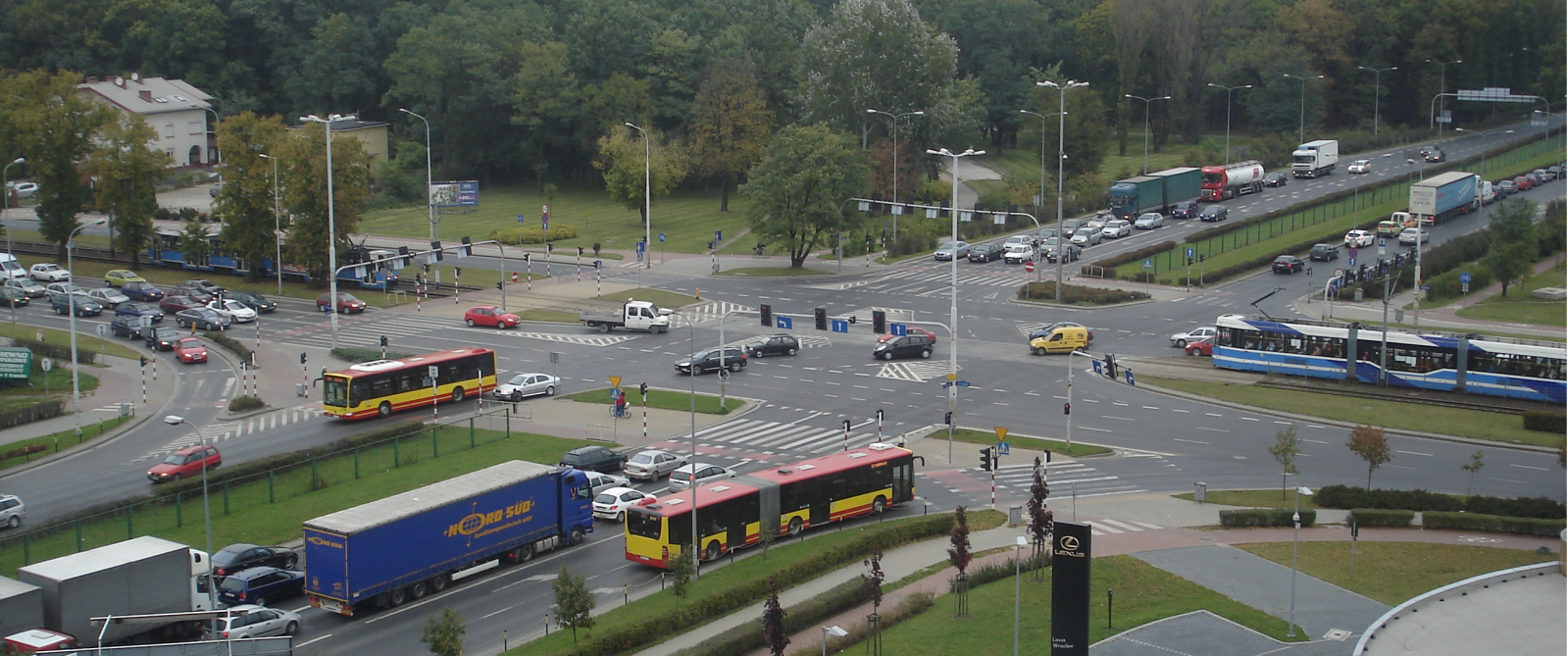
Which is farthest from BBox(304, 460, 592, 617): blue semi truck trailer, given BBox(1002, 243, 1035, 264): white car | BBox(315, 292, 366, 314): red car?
BBox(1002, 243, 1035, 264): white car

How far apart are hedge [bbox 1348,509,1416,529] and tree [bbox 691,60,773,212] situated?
80.1 m

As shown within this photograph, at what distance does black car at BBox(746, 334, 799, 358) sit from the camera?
70.9 meters

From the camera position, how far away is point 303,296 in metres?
88.2

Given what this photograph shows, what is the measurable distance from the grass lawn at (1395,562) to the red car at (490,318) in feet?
153

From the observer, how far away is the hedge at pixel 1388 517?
44.8 meters

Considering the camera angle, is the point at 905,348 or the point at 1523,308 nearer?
the point at 905,348

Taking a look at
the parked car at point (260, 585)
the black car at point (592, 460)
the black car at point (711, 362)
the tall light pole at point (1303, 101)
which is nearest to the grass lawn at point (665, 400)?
the black car at point (711, 362)

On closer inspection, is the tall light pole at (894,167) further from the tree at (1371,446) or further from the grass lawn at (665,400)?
the tree at (1371,446)

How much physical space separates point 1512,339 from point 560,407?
46.0 meters

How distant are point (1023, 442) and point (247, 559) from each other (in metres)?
29.4

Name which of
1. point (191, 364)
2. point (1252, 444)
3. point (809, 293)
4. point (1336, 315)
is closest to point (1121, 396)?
point (1252, 444)

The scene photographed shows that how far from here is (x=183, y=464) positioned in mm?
51188

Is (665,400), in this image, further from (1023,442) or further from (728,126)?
(728,126)

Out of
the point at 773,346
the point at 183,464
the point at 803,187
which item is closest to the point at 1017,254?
the point at 803,187
